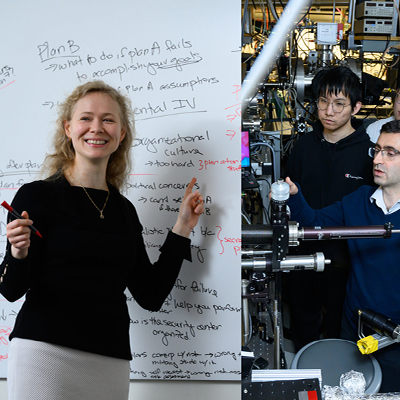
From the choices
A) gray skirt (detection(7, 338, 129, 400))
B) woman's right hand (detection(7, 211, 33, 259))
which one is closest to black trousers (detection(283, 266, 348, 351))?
gray skirt (detection(7, 338, 129, 400))

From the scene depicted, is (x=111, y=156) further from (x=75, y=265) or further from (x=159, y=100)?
(x=75, y=265)

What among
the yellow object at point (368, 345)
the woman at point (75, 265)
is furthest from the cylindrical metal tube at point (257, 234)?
the yellow object at point (368, 345)

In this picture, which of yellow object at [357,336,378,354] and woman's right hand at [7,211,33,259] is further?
yellow object at [357,336,378,354]

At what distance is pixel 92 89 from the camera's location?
1205 mm

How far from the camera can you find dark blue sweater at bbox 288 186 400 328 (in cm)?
168

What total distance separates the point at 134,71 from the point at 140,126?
0.62ft

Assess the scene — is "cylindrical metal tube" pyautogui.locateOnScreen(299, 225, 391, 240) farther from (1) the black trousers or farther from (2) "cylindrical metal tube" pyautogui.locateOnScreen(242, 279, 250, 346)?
(1) the black trousers

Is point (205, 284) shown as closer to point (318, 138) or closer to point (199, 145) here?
point (199, 145)

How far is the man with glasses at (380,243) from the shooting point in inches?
65.6

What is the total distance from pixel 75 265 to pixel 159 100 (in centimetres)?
64

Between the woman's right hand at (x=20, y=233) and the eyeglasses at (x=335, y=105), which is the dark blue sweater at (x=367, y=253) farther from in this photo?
the woman's right hand at (x=20, y=233)

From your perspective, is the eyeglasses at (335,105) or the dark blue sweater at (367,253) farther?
the eyeglasses at (335,105)

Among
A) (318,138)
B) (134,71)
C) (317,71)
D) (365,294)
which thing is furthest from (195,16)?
(317,71)

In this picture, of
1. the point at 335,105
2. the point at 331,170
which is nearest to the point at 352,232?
the point at 331,170
